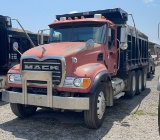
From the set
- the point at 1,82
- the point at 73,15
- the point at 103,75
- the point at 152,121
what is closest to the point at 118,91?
the point at 152,121

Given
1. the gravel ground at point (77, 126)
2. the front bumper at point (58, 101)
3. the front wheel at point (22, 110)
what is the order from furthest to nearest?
1. the front wheel at point (22, 110)
2. the gravel ground at point (77, 126)
3. the front bumper at point (58, 101)

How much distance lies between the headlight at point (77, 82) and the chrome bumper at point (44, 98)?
262 millimetres

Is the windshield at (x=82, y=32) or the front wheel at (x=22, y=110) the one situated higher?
the windshield at (x=82, y=32)

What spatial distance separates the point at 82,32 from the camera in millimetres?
6605

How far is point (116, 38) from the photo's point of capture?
289 inches

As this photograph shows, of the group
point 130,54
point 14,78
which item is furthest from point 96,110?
point 130,54

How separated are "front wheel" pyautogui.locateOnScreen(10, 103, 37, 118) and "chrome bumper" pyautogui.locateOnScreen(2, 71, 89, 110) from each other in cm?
48

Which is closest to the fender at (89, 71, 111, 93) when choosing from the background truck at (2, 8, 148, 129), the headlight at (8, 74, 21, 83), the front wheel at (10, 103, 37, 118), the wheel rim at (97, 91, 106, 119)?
the background truck at (2, 8, 148, 129)

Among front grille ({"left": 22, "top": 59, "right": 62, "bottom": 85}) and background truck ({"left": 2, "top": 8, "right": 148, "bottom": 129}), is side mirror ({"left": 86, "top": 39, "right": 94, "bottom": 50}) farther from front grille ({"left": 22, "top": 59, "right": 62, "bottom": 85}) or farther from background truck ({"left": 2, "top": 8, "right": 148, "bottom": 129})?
front grille ({"left": 22, "top": 59, "right": 62, "bottom": 85})

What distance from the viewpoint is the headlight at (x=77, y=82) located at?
511 centimetres

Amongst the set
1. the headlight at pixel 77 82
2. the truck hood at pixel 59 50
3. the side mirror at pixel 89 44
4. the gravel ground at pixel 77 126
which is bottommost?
the gravel ground at pixel 77 126

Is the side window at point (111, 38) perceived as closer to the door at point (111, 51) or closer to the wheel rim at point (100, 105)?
the door at point (111, 51)

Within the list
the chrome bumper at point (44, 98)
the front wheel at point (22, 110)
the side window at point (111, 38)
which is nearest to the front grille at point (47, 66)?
the chrome bumper at point (44, 98)

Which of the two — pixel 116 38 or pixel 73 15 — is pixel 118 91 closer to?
pixel 116 38
